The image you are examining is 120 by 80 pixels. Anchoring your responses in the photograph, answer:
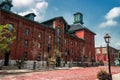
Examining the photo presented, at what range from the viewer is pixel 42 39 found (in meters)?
36.4

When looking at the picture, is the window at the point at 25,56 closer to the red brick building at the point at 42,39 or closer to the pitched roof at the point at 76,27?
the red brick building at the point at 42,39

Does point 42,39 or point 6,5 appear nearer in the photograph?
point 6,5

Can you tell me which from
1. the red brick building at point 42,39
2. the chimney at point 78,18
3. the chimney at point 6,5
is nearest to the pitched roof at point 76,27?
the red brick building at point 42,39

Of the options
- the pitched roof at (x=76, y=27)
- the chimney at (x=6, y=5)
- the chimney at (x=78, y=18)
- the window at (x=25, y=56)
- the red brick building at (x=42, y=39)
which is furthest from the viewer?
the chimney at (x=78, y=18)

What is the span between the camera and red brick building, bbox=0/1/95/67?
30125mm

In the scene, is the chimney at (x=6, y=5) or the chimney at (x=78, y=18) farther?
the chimney at (x=78, y=18)

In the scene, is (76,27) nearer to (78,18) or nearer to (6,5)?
(78,18)

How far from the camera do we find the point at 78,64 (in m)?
45.2

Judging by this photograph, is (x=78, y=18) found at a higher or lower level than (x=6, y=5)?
higher

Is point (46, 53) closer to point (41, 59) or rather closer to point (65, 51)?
point (41, 59)

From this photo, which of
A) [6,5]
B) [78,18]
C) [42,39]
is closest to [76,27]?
[78,18]

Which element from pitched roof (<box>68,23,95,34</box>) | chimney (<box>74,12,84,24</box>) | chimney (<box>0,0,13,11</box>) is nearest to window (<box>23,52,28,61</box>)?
chimney (<box>0,0,13,11</box>)

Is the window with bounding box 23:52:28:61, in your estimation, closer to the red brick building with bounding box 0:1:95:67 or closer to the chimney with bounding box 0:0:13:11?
the red brick building with bounding box 0:1:95:67

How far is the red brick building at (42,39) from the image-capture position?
30.1m
